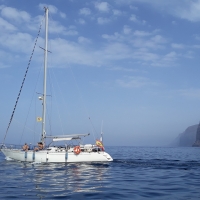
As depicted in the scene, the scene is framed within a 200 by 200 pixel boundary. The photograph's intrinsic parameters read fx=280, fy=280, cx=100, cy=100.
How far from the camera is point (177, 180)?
21828mm

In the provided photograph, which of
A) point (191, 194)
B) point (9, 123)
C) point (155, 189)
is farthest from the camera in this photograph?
point (9, 123)

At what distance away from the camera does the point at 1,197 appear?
602 inches

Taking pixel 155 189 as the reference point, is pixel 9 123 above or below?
above

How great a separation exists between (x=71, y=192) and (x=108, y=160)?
793 inches

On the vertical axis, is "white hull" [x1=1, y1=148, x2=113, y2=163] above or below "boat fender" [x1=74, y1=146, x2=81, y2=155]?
below

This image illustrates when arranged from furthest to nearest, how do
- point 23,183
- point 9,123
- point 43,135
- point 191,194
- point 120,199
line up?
point 9,123, point 43,135, point 23,183, point 191,194, point 120,199

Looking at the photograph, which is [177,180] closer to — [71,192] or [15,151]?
[71,192]

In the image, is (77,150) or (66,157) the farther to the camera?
(77,150)

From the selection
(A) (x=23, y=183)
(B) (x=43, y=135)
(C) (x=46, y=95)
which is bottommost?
(A) (x=23, y=183)

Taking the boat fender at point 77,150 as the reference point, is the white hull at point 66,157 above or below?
below

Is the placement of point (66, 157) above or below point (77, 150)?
below

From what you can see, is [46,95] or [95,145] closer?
[95,145]

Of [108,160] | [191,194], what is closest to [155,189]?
[191,194]

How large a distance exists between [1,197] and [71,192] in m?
3.99
